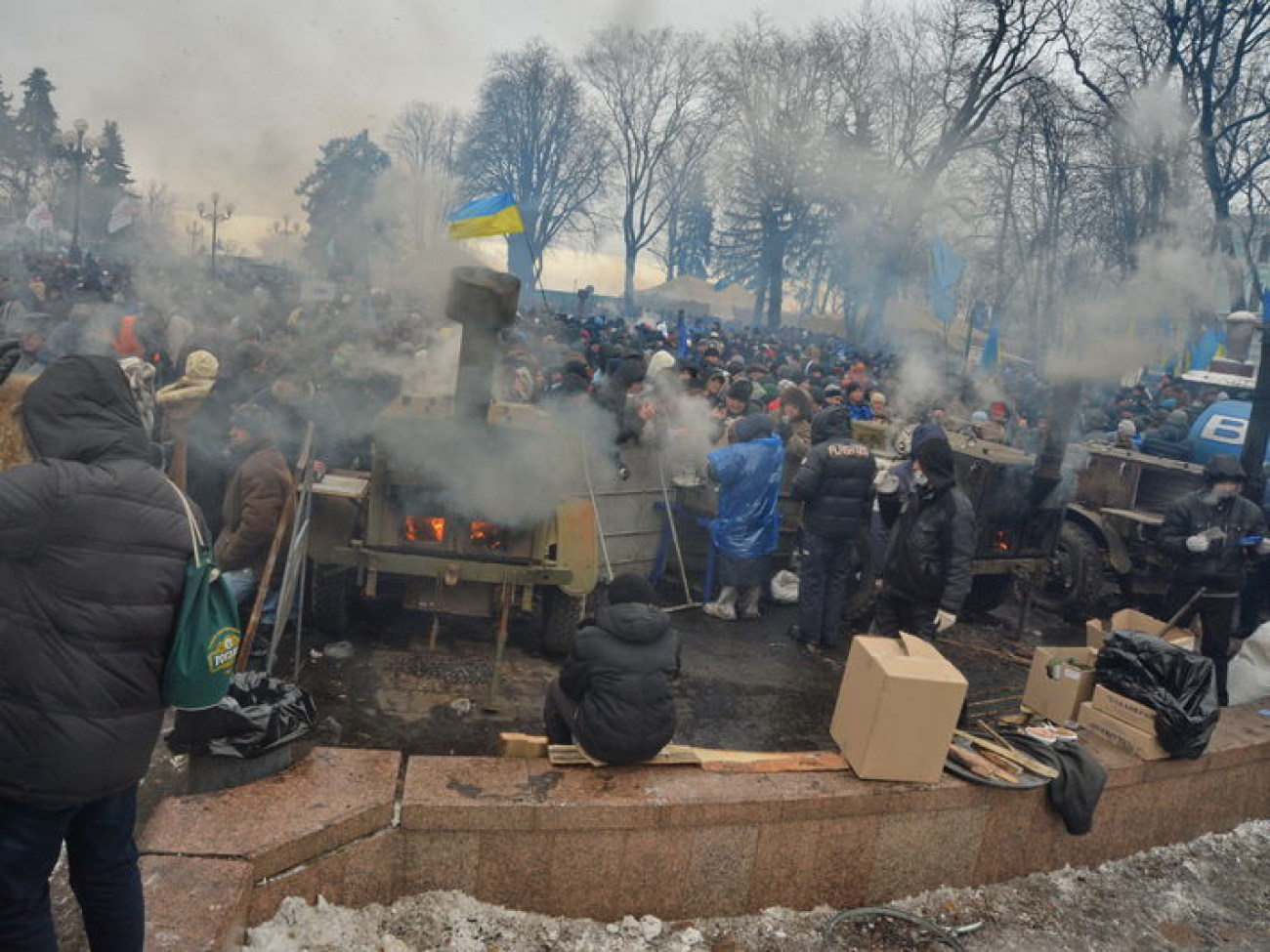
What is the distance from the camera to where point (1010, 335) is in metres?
34.8

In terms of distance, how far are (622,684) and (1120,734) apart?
8.78ft

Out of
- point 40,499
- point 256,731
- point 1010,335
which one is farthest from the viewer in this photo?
point 1010,335

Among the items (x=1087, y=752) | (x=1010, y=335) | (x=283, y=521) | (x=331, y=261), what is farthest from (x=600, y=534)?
(x=1010, y=335)

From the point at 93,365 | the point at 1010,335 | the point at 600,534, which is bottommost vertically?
the point at 600,534

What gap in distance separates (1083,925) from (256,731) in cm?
364

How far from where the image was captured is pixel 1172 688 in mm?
4531

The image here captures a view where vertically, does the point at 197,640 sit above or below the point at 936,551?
above

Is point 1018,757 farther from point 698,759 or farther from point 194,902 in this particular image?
point 194,902

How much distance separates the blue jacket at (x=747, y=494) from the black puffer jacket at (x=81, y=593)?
578cm

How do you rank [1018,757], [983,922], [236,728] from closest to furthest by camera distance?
[236,728] < [983,922] < [1018,757]

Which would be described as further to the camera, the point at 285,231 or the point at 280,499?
the point at 285,231

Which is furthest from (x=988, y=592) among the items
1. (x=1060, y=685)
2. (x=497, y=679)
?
(x=497, y=679)

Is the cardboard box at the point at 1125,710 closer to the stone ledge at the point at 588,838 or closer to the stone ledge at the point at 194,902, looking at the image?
the stone ledge at the point at 588,838

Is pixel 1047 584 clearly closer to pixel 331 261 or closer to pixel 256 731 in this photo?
pixel 256 731
